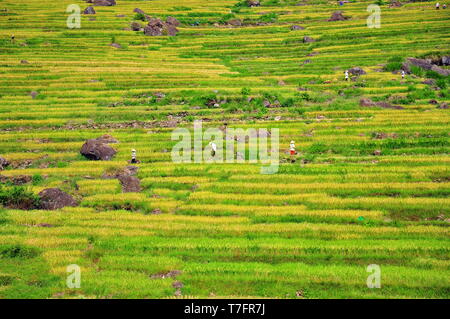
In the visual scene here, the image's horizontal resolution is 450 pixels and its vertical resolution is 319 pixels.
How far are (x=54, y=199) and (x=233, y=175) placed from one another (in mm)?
11345

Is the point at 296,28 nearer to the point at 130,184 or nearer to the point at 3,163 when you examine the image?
the point at 130,184

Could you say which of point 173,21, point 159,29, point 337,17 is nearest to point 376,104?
point 337,17

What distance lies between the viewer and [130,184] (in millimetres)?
25328

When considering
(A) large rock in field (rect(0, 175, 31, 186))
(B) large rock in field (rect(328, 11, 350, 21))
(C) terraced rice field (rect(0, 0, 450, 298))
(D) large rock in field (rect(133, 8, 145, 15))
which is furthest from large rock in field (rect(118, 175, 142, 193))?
(D) large rock in field (rect(133, 8, 145, 15))

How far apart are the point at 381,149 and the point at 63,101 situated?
114ft

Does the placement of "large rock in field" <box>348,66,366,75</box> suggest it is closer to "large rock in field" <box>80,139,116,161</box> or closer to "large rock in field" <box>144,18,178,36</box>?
"large rock in field" <box>80,139,116,161</box>

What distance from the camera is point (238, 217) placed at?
2150 cm

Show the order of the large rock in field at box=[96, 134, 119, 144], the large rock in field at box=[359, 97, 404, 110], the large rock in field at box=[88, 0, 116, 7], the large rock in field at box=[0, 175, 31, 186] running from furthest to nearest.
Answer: the large rock in field at box=[88, 0, 116, 7], the large rock in field at box=[359, 97, 404, 110], the large rock in field at box=[96, 134, 119, 144], the large rock in field at box=[0, 175, 31, 186]

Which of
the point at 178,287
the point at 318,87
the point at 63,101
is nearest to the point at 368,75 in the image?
the point at 318,87

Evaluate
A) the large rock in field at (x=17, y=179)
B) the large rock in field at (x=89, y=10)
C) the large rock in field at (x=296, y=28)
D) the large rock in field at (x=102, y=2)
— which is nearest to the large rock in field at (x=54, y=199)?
the large rock in field at (x=17, y=179)

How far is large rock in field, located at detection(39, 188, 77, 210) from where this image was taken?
22609mm

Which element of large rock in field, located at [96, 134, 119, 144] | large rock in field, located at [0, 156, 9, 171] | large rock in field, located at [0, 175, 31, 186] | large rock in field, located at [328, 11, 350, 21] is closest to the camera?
large rock in field, located at [0, 175, 31, 186]

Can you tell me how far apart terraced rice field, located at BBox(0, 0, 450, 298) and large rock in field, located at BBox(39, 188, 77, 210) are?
26.7 inches
